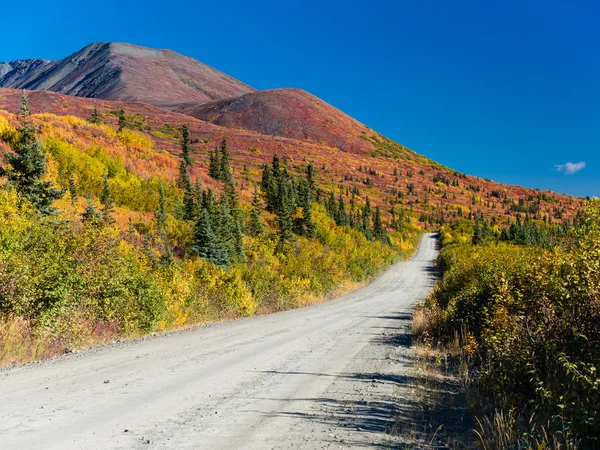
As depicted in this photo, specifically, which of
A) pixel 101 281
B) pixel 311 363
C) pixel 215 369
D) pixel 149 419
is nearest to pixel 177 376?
pixel 215 369

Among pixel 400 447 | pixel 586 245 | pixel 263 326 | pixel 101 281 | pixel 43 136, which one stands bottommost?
pixel 263 326

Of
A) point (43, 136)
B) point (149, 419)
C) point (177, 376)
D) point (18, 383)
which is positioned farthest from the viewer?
point (43, 136)

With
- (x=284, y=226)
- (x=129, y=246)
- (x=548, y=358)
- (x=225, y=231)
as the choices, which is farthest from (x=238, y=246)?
(x=548, y=358)

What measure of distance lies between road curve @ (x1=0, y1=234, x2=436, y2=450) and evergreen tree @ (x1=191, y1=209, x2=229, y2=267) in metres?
12.8

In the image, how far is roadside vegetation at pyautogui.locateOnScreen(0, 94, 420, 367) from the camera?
34.2ft

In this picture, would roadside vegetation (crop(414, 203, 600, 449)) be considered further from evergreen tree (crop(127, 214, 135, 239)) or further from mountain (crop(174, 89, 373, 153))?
mountain (crop(174, 89, 373, 153))

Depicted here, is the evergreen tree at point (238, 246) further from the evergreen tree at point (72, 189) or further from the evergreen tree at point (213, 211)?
the evergreen tree at point (72, 189)

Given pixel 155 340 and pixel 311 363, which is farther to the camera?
pixel 155 340

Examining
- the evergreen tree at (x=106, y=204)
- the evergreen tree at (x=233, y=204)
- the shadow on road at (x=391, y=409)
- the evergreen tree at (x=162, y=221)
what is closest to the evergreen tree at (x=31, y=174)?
the evergreen tree at (x=106, y=204)

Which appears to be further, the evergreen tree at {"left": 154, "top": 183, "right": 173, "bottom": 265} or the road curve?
the evergreen tree at {"left": 154, "top": 183, "right": 173, "bottom": 265}

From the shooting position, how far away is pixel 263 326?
50.7ft

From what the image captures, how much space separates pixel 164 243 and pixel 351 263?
1944 cm

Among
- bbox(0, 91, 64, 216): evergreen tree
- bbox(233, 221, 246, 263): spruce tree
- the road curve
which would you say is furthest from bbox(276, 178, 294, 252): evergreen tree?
the road curve

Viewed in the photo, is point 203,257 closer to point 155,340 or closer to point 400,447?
point 155,340
